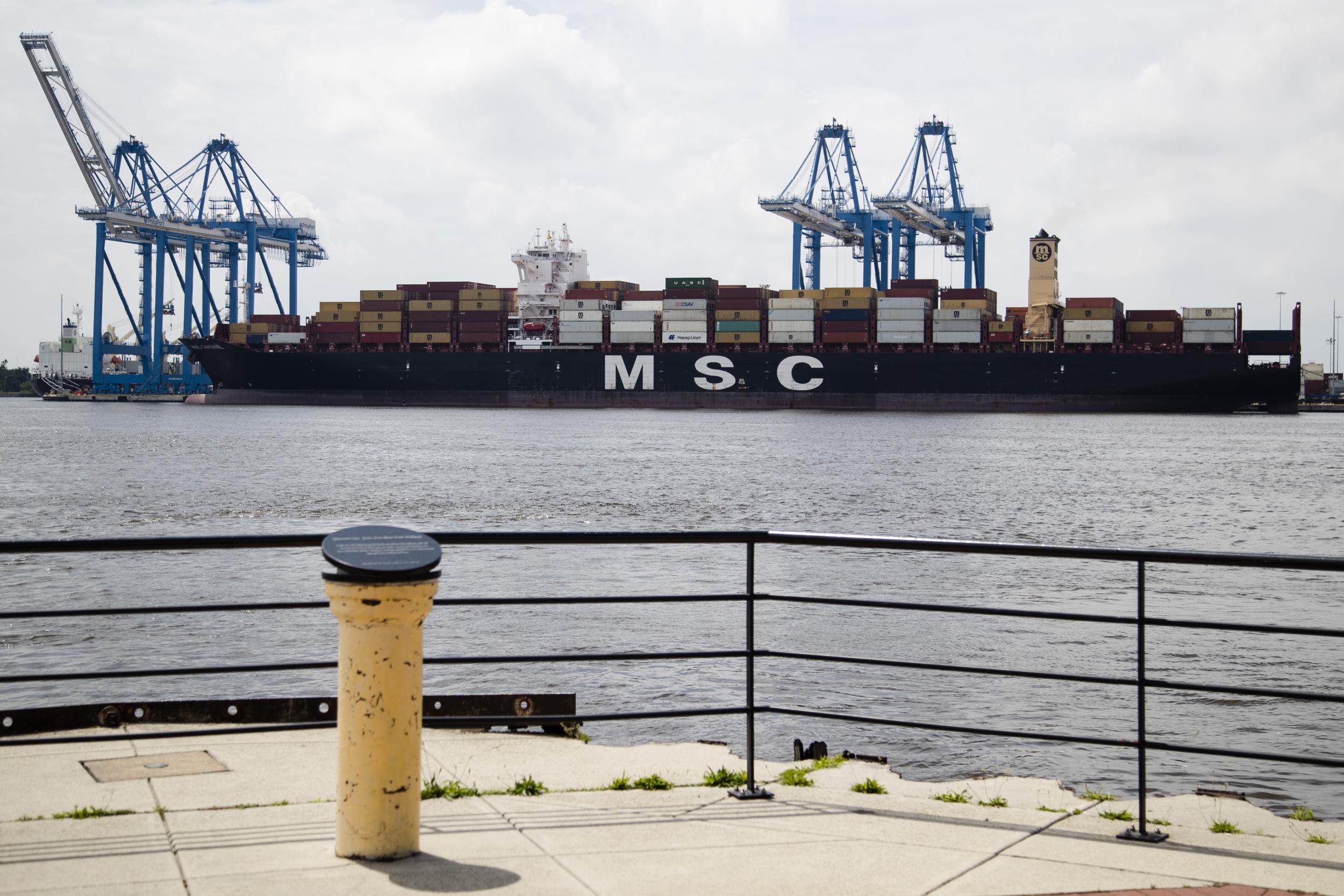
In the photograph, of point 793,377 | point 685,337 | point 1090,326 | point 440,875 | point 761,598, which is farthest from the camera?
point 685,337

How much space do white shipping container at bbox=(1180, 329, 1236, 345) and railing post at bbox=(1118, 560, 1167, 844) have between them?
74713 millimetres

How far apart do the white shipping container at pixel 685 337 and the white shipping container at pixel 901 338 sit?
36.1ft

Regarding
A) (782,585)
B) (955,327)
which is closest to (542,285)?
(955,327)

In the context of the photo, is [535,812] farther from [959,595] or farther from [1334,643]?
[959,595]

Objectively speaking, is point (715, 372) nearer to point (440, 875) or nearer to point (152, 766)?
point (152, 766)

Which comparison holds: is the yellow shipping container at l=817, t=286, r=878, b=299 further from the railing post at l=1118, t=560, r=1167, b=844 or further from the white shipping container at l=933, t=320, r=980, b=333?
the railing post at l=1118, t=560, r=1167, b=844

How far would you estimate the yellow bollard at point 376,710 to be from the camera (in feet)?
11.3

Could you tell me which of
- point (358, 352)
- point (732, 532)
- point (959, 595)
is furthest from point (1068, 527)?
point (358, 352)

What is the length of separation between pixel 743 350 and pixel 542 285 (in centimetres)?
1476

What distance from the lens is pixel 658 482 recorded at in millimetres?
33781

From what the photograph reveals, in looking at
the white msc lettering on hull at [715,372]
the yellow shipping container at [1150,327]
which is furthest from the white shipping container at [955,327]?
the white msc lettering on hull at [715,372]

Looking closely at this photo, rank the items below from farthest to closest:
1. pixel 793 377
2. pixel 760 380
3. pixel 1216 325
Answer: pixel 760 380
pixel 793 377
pixel 1216 325

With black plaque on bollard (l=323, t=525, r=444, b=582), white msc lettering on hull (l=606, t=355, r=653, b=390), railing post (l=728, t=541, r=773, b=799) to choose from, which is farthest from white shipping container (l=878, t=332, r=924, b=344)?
black plaque on bollard (l=323, t=525, r=444, b=582)

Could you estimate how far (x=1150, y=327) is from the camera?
73562mm
